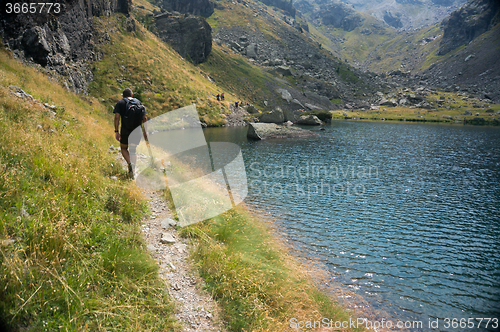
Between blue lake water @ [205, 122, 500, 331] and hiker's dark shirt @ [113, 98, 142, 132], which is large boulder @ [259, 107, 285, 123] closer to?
blue lake water @ [205, 122, 500, 331]

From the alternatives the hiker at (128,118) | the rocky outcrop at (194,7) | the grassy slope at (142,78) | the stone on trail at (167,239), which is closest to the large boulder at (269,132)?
the grassy slope at (142,78)

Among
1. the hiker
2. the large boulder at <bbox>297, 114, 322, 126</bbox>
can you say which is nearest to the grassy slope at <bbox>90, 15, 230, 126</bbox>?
the large boulder at <bbox>297, 114, 322, 126</bbox>

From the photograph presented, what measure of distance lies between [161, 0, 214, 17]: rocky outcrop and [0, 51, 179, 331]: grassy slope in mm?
175383

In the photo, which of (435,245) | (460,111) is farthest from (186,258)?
(460,111)

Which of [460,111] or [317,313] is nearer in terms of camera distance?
[317,313]

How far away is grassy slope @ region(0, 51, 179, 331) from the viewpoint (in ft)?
12.4

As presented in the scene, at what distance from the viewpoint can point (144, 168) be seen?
12727 mm

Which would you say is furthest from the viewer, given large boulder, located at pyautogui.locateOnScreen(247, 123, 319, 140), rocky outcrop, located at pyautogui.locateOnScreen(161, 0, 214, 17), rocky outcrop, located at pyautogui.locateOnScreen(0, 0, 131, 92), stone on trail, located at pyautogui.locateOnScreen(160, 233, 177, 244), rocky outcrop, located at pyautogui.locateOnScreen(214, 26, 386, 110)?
rocky outcrop, located at pyautogui.locateOnScreen(161, 0, 214, 17)

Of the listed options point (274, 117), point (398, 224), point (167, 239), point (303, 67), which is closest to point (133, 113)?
point (167, 239)

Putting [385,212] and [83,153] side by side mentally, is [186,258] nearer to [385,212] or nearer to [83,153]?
[83,153]

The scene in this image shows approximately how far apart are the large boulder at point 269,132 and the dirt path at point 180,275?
108ft

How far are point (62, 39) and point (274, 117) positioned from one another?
45409 mm

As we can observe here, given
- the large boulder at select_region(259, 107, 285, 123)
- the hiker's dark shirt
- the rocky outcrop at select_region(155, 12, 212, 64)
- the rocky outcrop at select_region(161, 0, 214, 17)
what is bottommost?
the large boulder at select_region(259, 107, 285, 123)

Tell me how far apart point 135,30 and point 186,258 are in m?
65.5
